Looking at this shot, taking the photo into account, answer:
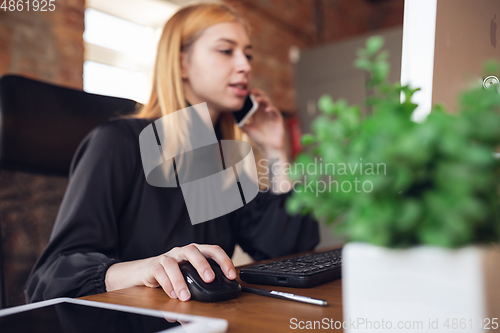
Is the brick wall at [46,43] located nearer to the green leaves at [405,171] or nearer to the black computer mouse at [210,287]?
the black computer mouse at [210,287]

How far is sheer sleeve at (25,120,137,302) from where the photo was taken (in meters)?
0.71

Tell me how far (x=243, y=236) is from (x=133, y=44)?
2.01m

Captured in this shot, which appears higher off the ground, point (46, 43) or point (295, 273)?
point (46, 43)

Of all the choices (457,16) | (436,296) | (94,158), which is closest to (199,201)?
(94,158)

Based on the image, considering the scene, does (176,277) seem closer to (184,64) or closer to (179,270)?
(179,270)

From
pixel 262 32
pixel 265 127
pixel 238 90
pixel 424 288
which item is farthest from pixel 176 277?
pixel 262 32

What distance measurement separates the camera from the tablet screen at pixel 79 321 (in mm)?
385

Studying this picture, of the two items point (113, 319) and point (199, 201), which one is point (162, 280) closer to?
point (113, 319)

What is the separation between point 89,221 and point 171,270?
1.22 feet

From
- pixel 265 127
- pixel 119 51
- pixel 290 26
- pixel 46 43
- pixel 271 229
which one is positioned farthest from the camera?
pixel 290 26

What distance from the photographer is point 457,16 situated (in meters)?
0.52

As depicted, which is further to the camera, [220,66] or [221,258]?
[220,66]

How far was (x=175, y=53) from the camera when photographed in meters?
1.24

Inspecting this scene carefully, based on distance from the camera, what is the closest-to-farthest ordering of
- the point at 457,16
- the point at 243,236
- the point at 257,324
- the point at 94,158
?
the point at 257,324
the point at 457,16
the point at 94,158
the point at 243,236
